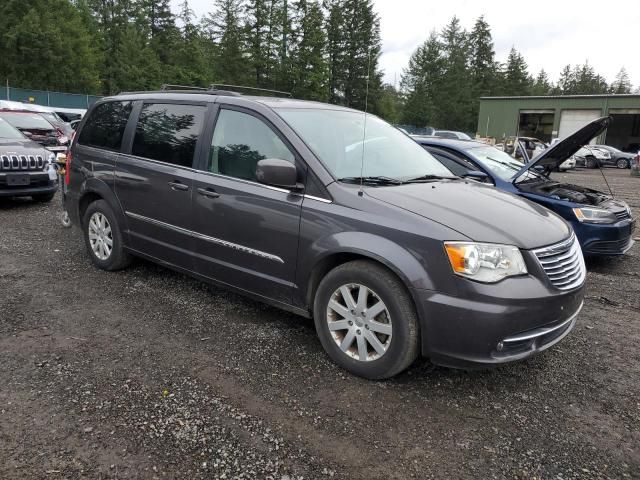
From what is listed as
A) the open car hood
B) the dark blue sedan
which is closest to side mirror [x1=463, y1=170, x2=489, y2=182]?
the dark blue sedan

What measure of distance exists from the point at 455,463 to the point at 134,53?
56817 mm

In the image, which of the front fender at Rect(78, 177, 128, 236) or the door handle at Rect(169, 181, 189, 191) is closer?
the door handle at Rect(169, 181, 189, 191)

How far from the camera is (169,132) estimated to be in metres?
4.39

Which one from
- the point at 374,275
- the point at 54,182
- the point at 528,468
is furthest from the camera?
the point at 54,182

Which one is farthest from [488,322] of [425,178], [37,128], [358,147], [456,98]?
[456,98]

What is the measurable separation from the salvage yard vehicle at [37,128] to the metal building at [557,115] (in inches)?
1391

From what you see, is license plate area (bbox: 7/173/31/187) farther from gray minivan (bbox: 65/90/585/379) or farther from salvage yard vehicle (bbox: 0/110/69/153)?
salvage yard vehicle (bbox: 0/110/69/153)

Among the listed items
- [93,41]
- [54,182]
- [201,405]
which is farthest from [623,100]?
[93,41]

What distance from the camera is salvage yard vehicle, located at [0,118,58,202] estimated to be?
7828mm

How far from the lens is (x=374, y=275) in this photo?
3049 mm

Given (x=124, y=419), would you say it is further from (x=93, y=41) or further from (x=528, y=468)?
(x=93, y=41)

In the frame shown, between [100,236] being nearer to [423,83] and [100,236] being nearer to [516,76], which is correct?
[423,83]

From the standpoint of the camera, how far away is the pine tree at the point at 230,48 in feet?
169

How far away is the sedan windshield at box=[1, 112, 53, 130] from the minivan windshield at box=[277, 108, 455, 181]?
11054mm
